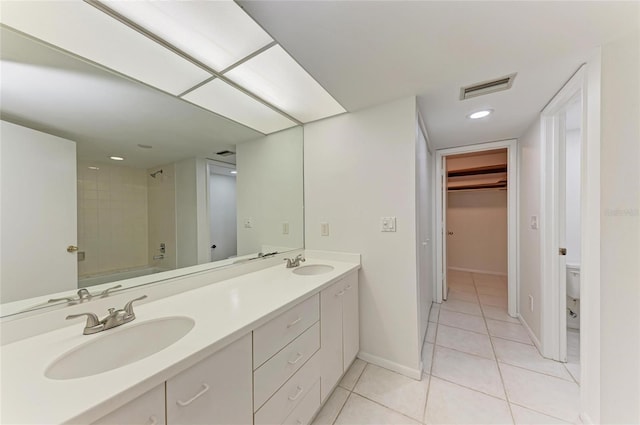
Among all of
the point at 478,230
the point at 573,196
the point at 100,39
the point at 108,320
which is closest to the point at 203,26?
the point at 100,39

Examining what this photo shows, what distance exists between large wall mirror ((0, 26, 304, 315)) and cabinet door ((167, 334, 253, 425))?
675 mm

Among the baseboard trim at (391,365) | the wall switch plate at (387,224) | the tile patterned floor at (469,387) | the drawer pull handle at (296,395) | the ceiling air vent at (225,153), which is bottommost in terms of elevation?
the tile patterned floor at (469,387)

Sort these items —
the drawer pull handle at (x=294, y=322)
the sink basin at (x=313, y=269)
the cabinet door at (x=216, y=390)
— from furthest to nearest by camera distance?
A: 1. the sink basin at (x=313, y=269)
2. the drawer pull handle at (x=294, y=322)
3. the cabinet door at (x=216, y=390)

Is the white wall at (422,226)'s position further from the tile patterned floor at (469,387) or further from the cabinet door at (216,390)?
the cabinet door at (216,390)

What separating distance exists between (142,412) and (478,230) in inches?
211

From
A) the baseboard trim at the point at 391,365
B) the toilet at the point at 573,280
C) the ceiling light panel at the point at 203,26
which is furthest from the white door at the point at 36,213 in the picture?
the toilet at the point at 573,280

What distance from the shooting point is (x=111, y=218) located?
108 cm

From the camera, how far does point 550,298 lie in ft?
6.06

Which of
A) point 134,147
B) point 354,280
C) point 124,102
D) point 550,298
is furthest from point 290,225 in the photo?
point 550,298

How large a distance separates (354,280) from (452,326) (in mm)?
1483

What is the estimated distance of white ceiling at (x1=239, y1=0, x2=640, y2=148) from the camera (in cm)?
95

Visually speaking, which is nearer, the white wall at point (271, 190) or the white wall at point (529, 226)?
the white wall at point (271, 190)

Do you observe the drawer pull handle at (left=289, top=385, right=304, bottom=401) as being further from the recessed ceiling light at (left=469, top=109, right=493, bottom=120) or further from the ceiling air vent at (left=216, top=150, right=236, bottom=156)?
the recessed ceiling light at (left=469, top=109, right=493, bottom=120)

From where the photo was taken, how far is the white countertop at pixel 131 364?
20.4 inches
